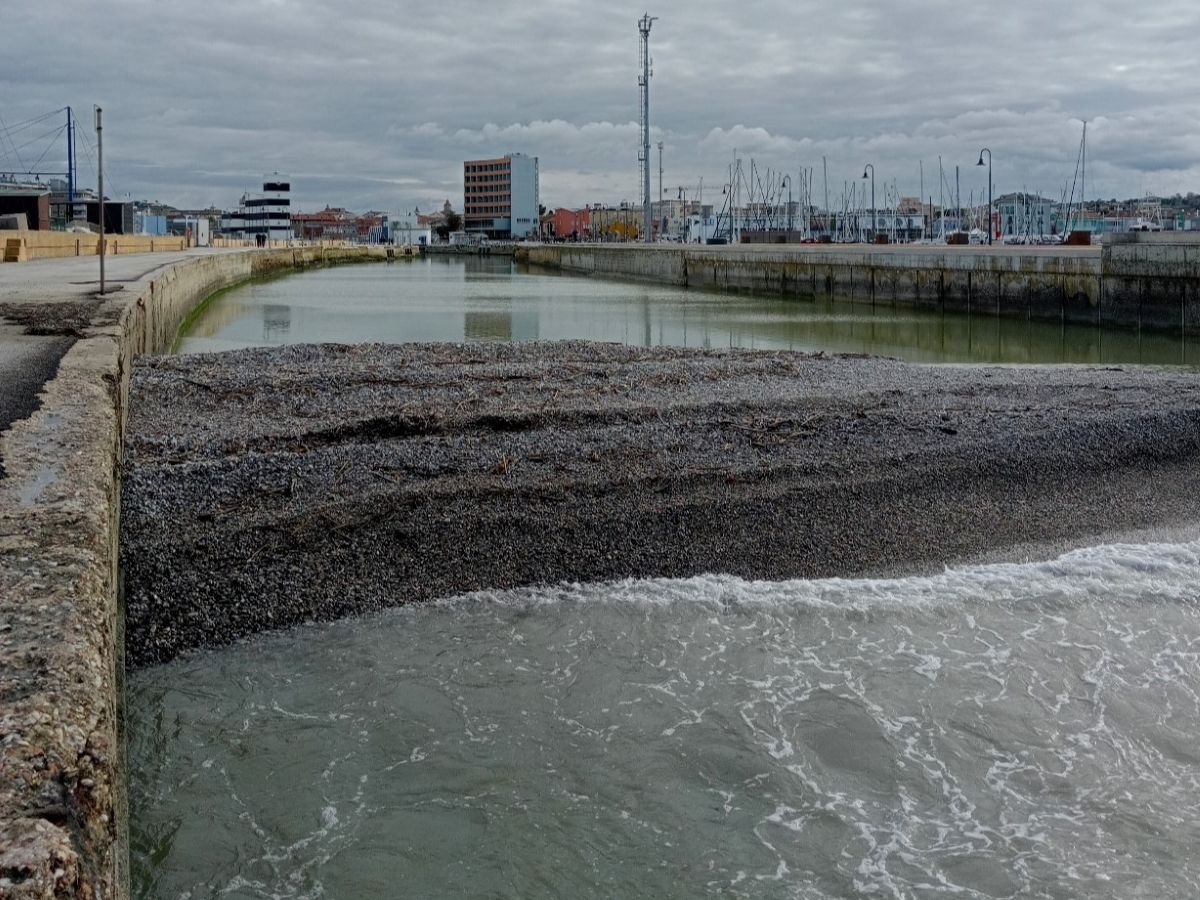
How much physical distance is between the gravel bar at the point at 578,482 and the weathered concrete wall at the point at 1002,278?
16372mm

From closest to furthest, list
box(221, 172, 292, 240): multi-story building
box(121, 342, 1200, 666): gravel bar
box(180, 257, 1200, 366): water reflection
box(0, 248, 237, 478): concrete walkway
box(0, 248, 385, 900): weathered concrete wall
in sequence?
box(0, 248, 385, 900): weathered concrete wall, box(121, 342, 1200, 666): gravel bar, box(0, 248, 237, 478): concrete walkway, box(180, 257, 1200, 366): water reflection, box(221, 172, 292, 240): multi-story building

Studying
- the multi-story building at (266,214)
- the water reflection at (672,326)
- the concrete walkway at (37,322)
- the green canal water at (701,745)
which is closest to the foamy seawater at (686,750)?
the green canal water at (701,745)

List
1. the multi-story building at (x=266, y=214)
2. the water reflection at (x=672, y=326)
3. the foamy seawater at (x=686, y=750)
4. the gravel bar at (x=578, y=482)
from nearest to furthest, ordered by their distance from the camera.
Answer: the foamy seawater at (x=686, y=750) → the gravel bar at (x=578, y=482) → the water reflection at (x=672, y=326) → the multi-story building at (x=266, y=214)

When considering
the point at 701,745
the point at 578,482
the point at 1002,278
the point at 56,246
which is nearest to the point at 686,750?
the point at 701,745

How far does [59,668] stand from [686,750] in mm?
3279

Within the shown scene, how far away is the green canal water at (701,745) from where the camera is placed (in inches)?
198

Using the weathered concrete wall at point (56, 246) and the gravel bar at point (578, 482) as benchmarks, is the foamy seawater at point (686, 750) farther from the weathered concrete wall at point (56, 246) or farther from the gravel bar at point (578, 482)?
the weathered concrete wall at point (56, 246)

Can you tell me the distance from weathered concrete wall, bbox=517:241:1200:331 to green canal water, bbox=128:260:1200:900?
77.7 ft

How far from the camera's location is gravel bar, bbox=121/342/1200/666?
8.09 m

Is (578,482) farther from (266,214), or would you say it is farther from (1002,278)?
(266,214)

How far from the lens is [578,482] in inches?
385

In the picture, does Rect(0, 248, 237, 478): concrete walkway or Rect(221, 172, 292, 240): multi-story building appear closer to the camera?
Rect(0, 248, 237, 478): concrete walkway

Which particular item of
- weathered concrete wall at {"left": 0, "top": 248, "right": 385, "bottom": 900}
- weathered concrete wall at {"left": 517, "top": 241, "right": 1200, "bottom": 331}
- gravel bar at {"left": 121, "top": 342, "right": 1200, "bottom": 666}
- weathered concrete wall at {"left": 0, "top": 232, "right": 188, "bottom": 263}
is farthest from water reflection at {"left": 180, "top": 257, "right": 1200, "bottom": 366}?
weathered concrete wall at {"left": 0, "top": 248, "right": 385, "bottom": 900}

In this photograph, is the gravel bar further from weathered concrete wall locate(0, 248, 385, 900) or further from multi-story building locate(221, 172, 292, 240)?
multi-story building locate(221, 172, 292, 240)
